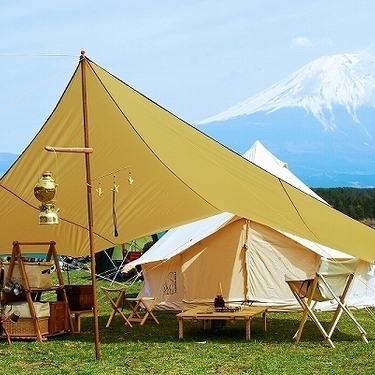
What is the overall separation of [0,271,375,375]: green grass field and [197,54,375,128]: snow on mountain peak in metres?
164

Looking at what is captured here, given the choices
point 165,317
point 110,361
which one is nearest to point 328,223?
point 110,361

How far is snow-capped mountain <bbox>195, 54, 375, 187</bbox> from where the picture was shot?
554 ft

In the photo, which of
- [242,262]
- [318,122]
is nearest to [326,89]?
[318,122]

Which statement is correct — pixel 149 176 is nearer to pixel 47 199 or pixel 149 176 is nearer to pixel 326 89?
pixel 47 199

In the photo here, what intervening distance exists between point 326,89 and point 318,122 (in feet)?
22.8

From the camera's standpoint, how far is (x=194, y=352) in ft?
25.1

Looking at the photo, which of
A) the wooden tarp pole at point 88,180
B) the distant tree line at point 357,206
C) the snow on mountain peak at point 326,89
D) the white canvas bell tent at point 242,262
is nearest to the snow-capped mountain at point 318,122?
the snow on mountain peak at point 326,89

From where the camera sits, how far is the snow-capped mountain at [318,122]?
554ft

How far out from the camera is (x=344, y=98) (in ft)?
576

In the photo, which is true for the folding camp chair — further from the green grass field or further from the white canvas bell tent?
the white canvas bell tent

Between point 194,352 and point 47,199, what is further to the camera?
point 194,352

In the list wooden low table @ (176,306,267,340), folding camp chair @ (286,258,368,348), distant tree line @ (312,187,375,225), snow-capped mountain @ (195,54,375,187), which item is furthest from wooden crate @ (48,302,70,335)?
snow-capped mountain @ (195,54,375,187)

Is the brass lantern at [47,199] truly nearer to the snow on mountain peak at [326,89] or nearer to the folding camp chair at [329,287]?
the folding camp chair at [329,287]

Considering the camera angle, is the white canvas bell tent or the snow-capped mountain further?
the snow-capped mountain
